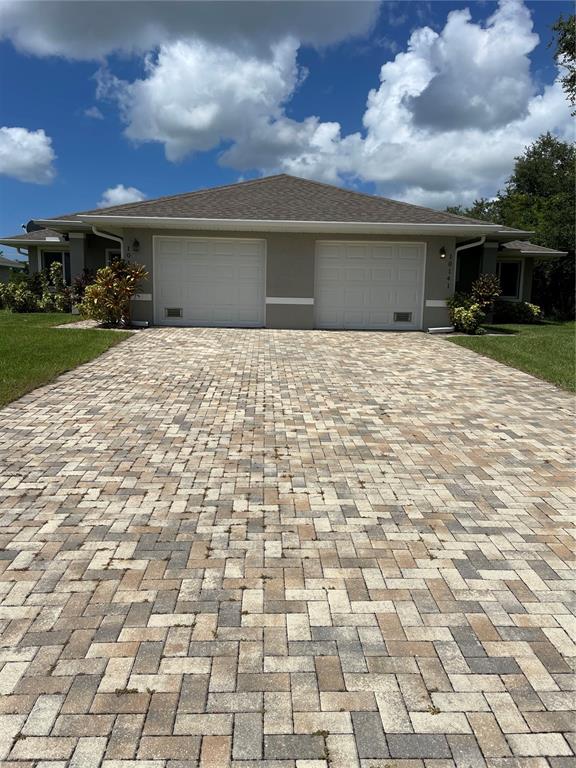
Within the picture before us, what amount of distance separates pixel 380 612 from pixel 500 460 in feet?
9.40

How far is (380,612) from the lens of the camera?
2721 millimetres

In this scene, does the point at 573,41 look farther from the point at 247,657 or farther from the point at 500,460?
the point at 247,657

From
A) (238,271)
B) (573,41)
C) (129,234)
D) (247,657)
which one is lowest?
(247,657)

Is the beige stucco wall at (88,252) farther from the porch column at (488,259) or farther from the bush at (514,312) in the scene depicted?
the bush at (514,312)

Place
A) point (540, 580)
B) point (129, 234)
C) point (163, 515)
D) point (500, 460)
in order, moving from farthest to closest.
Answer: point (129, 234)
point (500, 460)
point (163, 515)
point (540, 580)

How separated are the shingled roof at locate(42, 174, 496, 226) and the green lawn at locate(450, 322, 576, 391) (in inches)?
131

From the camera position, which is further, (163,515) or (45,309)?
(45,309)

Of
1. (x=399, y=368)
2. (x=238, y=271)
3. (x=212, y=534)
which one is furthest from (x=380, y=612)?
(x=238, y=271)

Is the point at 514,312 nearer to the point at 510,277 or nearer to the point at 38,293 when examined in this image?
the point at 510,277

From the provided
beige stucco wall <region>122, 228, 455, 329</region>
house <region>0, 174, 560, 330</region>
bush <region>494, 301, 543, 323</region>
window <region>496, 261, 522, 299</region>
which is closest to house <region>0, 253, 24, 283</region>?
house <region>0, 174, 560, 330</region>

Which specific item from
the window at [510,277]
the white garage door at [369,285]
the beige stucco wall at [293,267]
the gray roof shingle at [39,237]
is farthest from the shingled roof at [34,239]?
the window at [510,277]

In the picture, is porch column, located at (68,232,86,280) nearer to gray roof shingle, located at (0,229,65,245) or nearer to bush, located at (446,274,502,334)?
gray roof shingle, located at (0,229,65,245)

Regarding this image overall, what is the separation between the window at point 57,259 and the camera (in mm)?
20594

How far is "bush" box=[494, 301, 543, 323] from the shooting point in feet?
65.5
